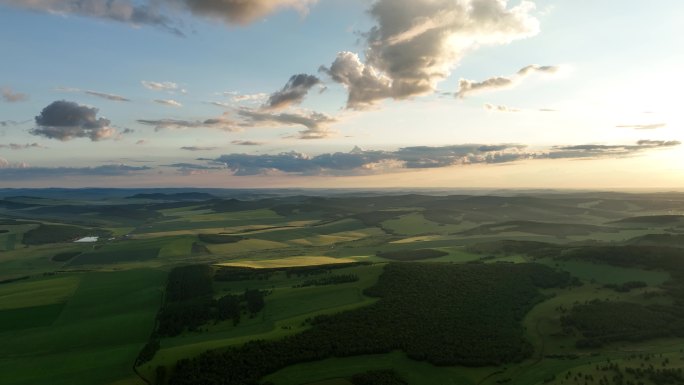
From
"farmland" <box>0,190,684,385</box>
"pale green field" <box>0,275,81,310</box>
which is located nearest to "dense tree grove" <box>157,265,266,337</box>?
"farmland" <box>0,190,684,385</box>

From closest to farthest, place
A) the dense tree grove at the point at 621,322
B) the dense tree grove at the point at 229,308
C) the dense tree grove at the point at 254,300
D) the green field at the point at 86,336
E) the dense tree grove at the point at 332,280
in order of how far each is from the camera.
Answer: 1. the green field at the point at 86,336
2. the dense tree grove at the point at 621,322
3. the dense tree grove at the point at 229,308
4. the dense tree grove at the point at 254,300
5. the dense tree grove at the point at 332,280

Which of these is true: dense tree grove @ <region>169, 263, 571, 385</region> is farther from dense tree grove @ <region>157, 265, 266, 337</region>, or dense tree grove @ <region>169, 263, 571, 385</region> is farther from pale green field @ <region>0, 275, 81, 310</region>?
pale green field @ <region>0, 275, 81, 310</region>

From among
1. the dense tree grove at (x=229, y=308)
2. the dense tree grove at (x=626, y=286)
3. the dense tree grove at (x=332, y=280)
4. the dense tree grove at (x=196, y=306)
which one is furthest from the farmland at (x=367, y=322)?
the dense tree grove at (x=332, y=280)

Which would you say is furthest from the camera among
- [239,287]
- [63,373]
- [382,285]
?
[239,287]

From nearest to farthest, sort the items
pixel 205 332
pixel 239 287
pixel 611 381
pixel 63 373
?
pixel 611 381 → pixel 63 373 → pixel 205 332 → pixel 239 287

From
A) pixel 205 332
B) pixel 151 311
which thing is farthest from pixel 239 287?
pixel 205 332

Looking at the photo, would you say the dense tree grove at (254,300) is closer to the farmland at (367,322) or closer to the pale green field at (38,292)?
the farmland at (367,322)

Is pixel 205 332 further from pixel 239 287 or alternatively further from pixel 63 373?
pixel 239 287
